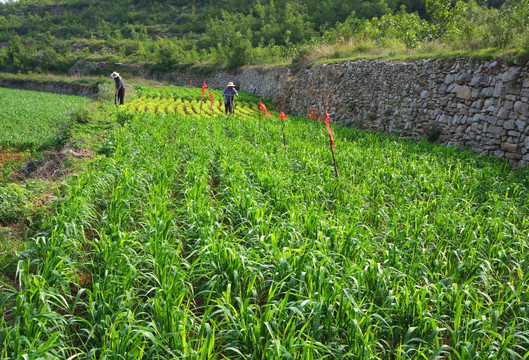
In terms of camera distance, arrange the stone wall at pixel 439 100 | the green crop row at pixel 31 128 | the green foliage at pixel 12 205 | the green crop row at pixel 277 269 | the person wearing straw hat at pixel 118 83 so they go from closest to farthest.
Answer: the green crop row at pixel 277 269 < the green foliage at pixel 12 205 < the stone wall at pixel 439 100 < the green crop row at pixel 31 128 < the person wearing straw hat at pixel 118 83

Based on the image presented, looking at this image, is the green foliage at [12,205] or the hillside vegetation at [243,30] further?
the hillside vegetation at [243,30]

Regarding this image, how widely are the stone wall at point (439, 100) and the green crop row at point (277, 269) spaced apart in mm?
1841

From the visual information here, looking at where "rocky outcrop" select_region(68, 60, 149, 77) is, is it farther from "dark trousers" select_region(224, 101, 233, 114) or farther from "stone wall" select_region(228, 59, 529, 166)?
"stone wall" select_region(228, 59, 529, 166)

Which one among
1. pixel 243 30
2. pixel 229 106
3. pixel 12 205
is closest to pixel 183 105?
pixel 229 106

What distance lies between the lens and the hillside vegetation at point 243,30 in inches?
487

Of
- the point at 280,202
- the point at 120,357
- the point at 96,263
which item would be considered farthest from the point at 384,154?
the point at 120,357

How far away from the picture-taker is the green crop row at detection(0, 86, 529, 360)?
8.00 feet

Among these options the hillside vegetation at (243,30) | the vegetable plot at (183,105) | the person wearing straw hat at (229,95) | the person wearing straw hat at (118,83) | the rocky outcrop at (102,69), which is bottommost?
the vegetable plot at (183,105)

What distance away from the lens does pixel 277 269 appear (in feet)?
10.5

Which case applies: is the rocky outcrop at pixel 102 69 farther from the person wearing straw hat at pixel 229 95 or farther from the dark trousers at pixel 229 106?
the person wearing straw hat at pixel 229 95

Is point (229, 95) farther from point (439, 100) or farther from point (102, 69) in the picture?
A: point (102, 69)

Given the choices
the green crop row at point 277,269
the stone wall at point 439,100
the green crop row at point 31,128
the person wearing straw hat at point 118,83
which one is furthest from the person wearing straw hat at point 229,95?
the green crop row at point 277,269

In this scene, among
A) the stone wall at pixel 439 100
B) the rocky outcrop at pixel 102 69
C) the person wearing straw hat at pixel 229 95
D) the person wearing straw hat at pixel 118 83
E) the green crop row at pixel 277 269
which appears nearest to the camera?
the green crop row at pixel 277 269

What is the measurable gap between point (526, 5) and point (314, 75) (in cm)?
986
